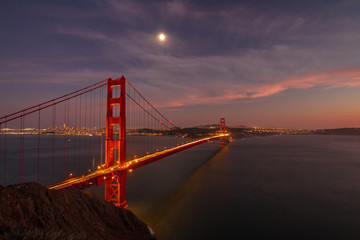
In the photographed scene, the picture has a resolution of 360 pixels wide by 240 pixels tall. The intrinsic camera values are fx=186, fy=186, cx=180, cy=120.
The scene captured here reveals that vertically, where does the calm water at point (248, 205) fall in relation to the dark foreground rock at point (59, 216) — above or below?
below

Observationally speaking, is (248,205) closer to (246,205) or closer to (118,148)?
(246,205)

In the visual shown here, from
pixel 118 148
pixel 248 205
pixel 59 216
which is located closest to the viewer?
pixel 59 216

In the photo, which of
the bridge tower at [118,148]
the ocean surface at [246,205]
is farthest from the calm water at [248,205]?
the bridge tower at [118,148]

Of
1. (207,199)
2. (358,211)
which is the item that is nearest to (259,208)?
(207,199)

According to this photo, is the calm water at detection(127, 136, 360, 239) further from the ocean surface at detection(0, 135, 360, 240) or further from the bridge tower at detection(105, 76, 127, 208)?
the bridge tower at detection(105, 76, 127, 208)

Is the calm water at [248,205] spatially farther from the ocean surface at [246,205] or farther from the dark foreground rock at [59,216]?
the dark foreground rock at [59,216]

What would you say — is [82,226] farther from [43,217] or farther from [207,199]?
[207,199]

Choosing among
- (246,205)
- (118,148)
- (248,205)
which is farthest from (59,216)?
(248,205)

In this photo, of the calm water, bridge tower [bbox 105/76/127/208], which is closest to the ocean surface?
the calm water
